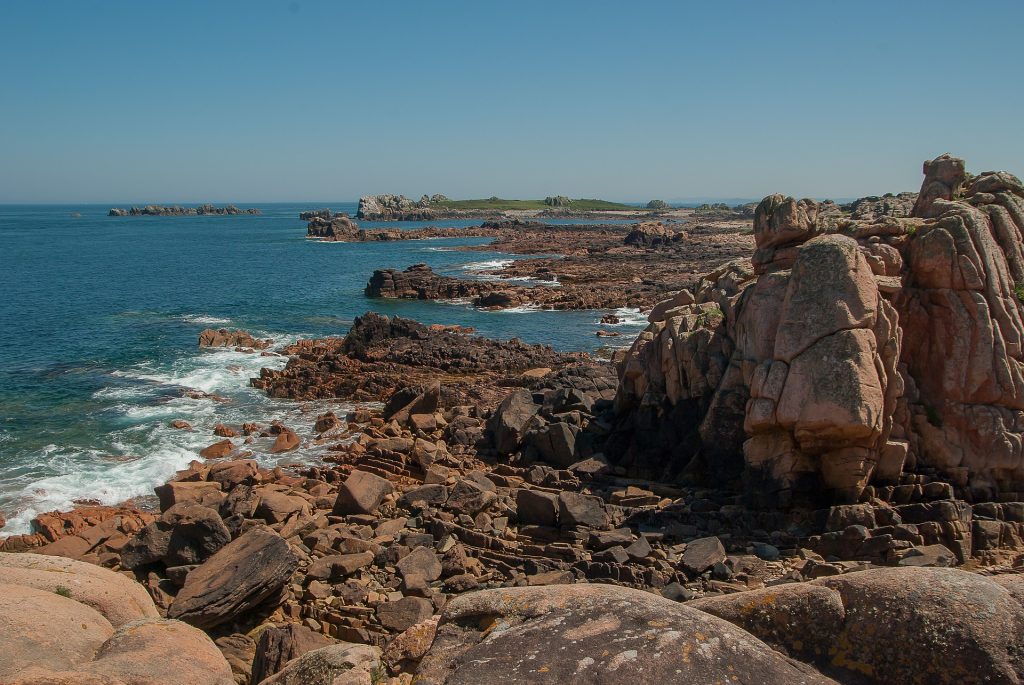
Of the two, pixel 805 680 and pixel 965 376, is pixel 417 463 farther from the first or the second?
pixel 805 680

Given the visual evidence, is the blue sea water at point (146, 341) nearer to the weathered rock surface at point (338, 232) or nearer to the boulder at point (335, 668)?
the boulder at point (335, 668)

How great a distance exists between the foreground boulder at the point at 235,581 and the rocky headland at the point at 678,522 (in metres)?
0.05

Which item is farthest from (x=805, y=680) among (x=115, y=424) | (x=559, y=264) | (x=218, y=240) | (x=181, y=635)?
(x=218, y=240)

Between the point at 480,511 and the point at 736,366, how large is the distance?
305 inches

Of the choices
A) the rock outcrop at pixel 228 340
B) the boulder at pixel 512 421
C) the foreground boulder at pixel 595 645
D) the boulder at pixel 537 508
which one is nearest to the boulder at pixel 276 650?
the foreground boulder at pixel 595 645

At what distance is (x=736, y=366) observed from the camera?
1948 cm

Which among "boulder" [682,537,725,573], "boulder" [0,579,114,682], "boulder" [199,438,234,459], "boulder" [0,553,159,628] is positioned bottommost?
"boulder" [199,438,234,459]

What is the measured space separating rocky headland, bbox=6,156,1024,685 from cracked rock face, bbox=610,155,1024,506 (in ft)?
0.21

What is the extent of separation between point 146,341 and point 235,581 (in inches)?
1462

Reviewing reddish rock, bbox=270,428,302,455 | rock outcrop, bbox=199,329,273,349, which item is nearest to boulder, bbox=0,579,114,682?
reddish rock, bbox=270,428,302,455

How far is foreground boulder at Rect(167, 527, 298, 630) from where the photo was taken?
1273 centimetres

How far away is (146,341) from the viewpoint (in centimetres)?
4559

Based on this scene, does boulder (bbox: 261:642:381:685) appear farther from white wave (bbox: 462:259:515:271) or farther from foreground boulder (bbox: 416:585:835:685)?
white wave (bbox: 462:259:515:271)

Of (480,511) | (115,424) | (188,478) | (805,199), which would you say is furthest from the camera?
(115,424)
